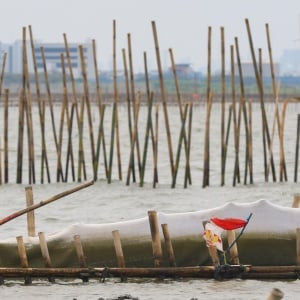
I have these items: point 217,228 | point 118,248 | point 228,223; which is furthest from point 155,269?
point 228,223

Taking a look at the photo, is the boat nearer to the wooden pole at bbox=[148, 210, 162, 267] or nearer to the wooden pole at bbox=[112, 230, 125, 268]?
the wooden pole at bbox=[148, 210, 162, 267]

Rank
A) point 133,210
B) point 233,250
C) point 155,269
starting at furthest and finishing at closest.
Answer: point 133,210 < point 233,250 < point 155,269

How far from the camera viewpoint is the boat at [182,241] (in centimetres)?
1544

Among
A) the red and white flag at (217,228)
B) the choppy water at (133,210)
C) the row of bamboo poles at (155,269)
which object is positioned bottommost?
the choppy water at (133,210)

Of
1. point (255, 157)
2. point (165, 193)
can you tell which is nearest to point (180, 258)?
point (165, 193)

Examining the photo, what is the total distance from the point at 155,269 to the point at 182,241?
3.47ft

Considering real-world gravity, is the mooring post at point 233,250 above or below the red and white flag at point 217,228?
below

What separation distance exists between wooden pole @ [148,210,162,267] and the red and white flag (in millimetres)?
539

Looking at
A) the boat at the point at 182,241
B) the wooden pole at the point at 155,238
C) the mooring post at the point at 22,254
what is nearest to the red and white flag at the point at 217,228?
the wooden pole at the point at 155,238

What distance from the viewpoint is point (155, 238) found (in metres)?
14.7

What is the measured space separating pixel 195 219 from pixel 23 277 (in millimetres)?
2183

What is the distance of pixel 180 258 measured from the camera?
15500mm

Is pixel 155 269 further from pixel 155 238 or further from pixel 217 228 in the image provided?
pixel 217 228

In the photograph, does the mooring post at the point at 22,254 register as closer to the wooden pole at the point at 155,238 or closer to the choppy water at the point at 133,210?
the choppy water at the point at 133,210
